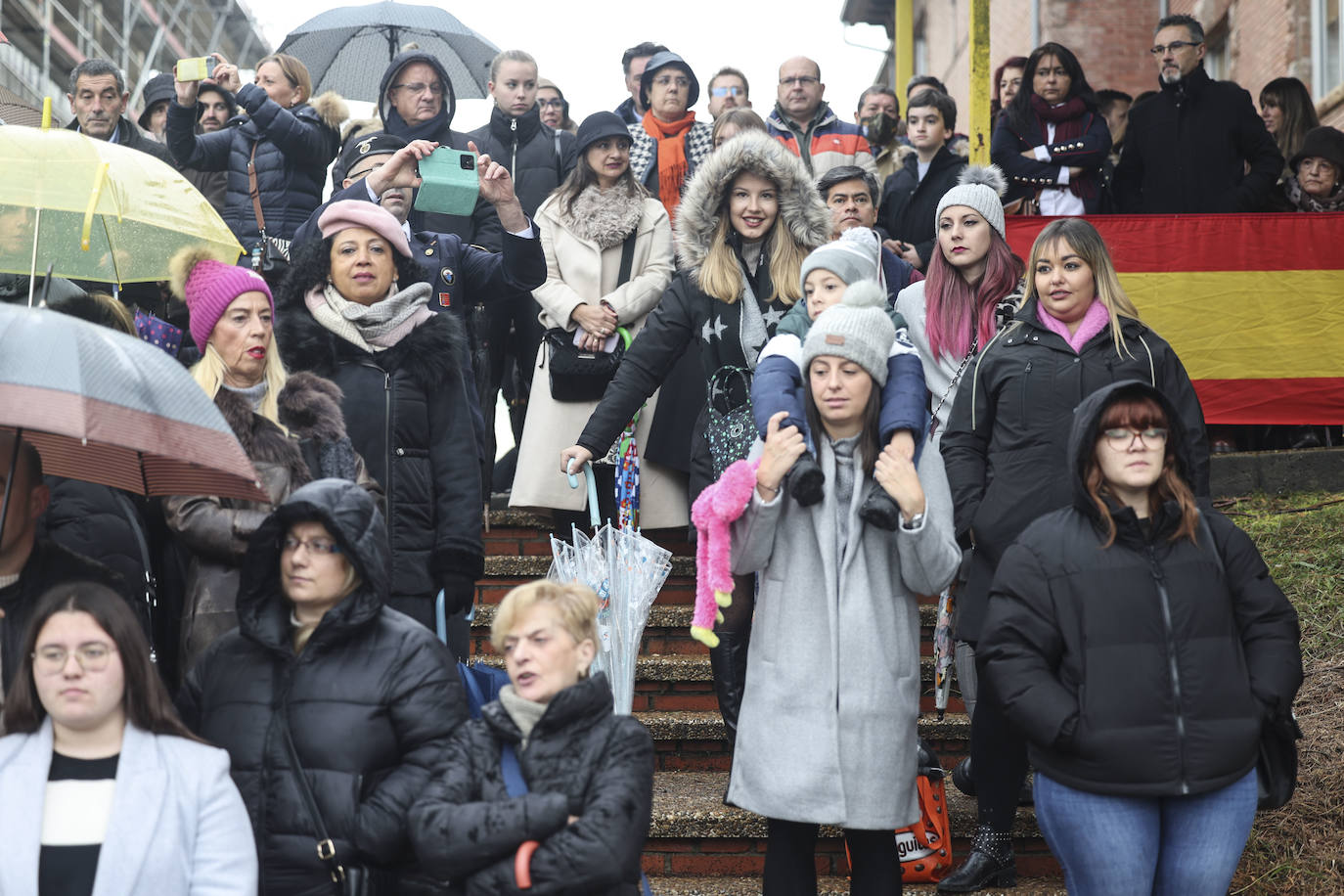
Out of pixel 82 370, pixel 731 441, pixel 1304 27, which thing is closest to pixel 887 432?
pixel 731 441

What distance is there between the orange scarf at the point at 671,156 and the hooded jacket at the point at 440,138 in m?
0.97

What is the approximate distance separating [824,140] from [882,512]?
459cm

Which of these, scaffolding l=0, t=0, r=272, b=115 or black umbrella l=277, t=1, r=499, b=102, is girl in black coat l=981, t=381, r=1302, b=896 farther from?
scaffolding l=0, t=0, r=272, b=115

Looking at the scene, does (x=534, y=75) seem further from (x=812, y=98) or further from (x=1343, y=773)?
(x=1343, y=773)

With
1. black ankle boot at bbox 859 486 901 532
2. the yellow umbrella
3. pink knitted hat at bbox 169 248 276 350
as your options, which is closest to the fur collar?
the yellow umbrella

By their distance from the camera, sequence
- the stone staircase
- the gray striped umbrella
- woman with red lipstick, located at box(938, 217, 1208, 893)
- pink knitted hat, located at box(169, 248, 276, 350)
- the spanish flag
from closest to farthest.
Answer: the gray striped umbrella, pink knitted hat, located at box(169, 248, 276, 350), woman with red lipstick, located at box(938, 217, 1208, 893), the stone staircase, the spanish flag

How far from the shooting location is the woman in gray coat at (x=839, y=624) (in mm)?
3826

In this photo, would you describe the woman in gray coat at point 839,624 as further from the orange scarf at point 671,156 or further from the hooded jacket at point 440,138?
the orange scarf at point 671,156

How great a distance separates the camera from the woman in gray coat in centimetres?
383

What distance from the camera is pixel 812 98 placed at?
8094mm

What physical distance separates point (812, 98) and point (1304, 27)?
6398mm

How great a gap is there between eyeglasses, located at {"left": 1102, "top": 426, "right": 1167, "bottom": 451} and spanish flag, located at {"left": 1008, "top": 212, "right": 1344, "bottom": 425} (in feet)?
13.4

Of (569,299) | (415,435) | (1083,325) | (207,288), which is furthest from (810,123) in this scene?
(207,288)

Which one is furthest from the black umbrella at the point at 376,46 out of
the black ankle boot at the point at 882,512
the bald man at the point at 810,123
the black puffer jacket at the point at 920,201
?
the black ankle boot at the point at 882,512
